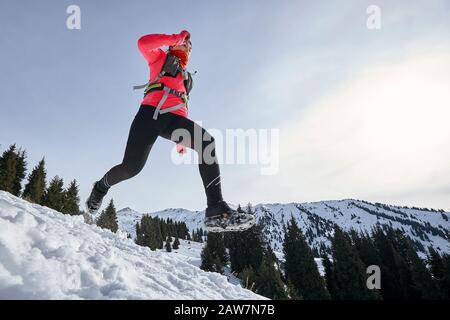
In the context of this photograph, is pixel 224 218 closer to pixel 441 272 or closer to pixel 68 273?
pixel 68 273

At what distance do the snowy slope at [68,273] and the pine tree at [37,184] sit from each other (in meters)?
52.1

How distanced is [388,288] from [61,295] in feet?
204

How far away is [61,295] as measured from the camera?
7.60 feet

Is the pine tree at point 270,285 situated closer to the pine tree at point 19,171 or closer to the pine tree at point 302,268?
the pine tree at point 302,268

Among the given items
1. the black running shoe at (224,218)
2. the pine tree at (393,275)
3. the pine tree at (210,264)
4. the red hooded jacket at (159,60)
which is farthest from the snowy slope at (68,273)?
the pine tree at (393,275)

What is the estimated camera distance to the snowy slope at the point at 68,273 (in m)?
2.36

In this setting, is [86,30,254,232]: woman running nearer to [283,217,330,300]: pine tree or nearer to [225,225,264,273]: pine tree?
[283,217,330,300]: pine tree

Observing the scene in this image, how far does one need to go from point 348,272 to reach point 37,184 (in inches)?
2061

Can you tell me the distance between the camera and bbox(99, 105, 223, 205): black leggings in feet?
13.2

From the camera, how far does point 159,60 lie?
4406mm

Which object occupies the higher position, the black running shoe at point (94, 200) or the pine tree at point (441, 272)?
the black running shoe at point (94, 200)

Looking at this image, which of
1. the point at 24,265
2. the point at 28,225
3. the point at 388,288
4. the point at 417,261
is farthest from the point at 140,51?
the point at 388,288

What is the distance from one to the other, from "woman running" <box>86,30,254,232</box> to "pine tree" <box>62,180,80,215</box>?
2074 inches
